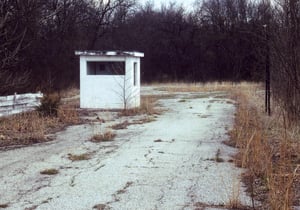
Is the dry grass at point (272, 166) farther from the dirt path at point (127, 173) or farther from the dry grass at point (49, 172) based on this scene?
the dry grass at point (49, 172)

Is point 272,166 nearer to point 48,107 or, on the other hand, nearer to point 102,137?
point 102,137

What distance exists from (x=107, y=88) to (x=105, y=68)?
41.9 inches

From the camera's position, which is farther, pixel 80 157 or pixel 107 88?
pixel 107 88

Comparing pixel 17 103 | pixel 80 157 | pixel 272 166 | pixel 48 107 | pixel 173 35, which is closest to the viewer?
pixel 272 166

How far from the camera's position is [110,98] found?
22328mm

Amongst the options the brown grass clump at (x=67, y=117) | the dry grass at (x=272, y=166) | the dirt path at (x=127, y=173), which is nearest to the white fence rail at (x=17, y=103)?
the brown grass clump at (x=67, y=117)

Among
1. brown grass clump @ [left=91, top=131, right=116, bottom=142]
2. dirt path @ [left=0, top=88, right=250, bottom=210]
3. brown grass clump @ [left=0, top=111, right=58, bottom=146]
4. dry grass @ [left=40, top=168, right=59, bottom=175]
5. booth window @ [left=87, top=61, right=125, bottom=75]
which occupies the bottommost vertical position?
dirt path @ [left=0, top=88, right=250, bottom=210]

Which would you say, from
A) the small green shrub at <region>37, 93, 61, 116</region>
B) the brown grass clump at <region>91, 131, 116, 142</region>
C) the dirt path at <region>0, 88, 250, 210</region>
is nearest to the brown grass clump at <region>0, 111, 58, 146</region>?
→ the small green shrub at <region>37, 93, 61, 116</region>

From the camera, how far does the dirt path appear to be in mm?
6391

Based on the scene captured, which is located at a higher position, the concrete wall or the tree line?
the tree line

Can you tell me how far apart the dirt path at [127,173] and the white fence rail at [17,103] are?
12.0ft

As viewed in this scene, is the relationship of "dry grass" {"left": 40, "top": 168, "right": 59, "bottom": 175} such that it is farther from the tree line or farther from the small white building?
the tree line

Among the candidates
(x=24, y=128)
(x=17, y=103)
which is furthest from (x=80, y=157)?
(x=17, y=103)

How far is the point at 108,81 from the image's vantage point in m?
22.3
